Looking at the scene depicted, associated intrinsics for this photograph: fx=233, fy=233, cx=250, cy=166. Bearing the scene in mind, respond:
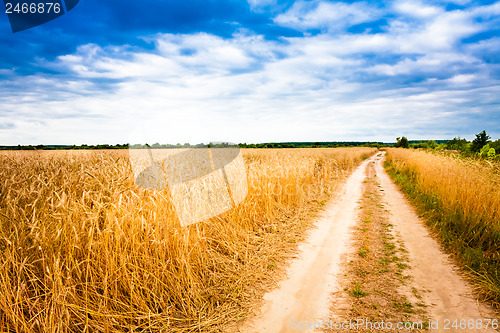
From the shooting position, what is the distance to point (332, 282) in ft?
12.7

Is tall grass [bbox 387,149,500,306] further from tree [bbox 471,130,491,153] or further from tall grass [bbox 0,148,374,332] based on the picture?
tree [bbox 471,130,491,153]

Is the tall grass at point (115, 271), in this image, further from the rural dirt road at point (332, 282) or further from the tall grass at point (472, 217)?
the tall grass at point (472, 217)

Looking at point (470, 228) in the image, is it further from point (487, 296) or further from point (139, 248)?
point (139, 248)

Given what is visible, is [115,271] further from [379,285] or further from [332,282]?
[379,285]

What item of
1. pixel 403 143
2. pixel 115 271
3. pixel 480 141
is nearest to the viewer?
pixel 115 271

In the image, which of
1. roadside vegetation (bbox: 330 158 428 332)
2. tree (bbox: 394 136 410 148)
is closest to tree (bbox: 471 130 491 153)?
roadside vegetation (bbox: 330 158 428 332)

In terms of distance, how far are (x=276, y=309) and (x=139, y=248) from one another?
2112 mm

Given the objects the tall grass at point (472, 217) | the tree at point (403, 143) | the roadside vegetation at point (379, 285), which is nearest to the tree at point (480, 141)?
the tall grass at point (472, 217)

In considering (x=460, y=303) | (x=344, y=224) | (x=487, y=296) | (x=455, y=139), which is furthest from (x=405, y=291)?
(x=455, y=139)

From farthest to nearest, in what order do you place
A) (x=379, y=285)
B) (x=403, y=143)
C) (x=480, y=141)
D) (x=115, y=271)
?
(x=403, y=143) < (x=480, y=141) < (x=379, y=285) < (x=115, y=271)

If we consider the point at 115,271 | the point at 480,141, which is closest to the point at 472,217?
the point at 115,271

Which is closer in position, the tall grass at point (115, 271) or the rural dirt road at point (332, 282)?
the tall grass at point (115, 271)

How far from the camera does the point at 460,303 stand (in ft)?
11.1

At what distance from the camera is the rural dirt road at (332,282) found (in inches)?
122
